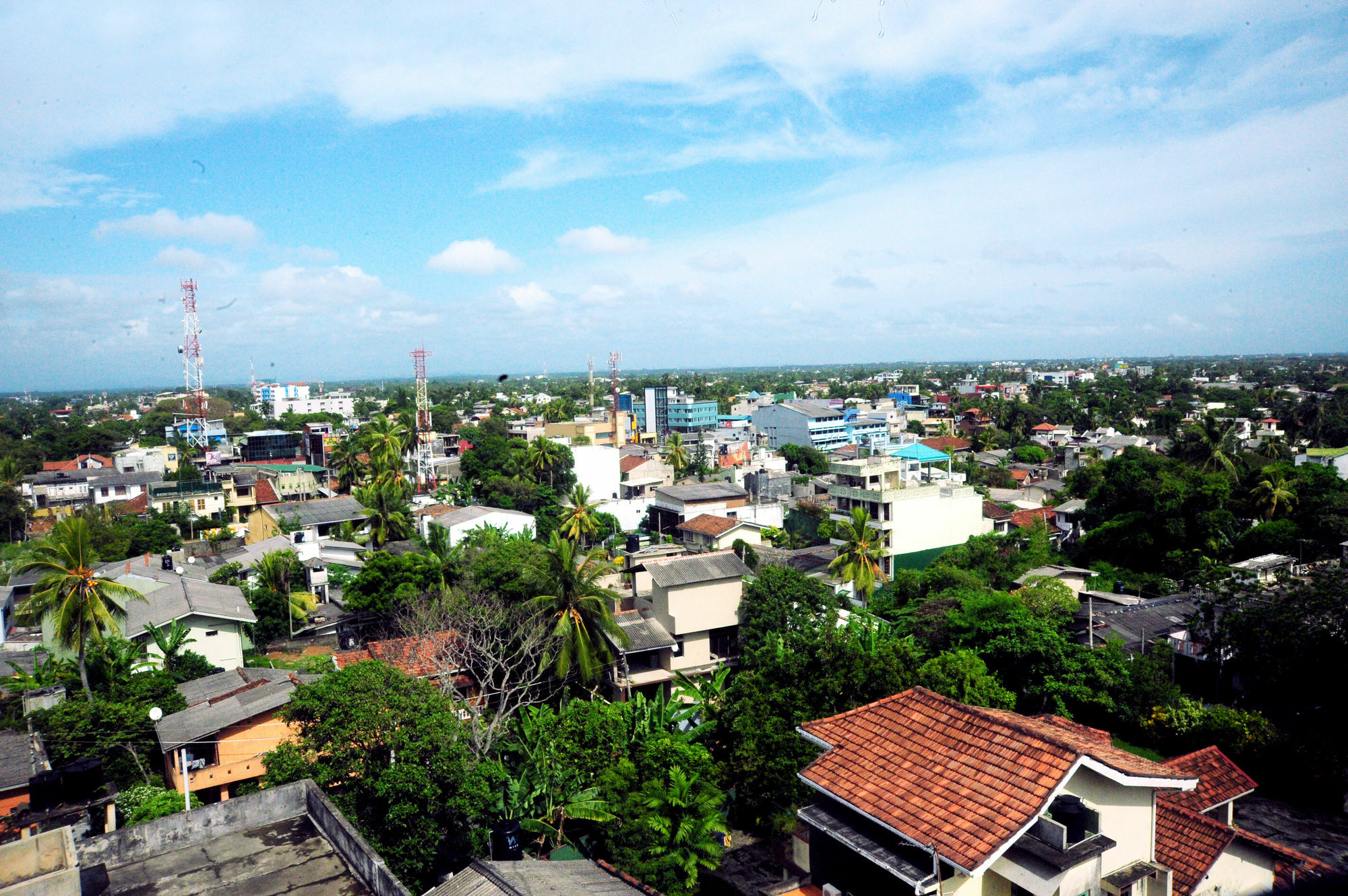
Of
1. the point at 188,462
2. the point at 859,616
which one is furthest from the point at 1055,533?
the point at 188,462

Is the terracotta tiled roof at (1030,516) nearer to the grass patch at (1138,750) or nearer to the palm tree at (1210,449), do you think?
the palm tree at (1210,449)

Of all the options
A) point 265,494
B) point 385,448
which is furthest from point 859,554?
point 265,494

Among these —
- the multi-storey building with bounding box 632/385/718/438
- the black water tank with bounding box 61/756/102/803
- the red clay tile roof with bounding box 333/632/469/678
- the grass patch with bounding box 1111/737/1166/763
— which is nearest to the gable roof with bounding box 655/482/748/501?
the red clay tile roof with bounding box 333/632/469/678

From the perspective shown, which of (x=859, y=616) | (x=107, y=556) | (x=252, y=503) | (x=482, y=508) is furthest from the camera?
(x=252, y=503)

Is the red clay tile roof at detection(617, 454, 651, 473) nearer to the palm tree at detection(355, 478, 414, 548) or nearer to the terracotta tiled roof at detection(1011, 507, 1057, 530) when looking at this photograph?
the palm tree at detection(355, 478, 414, 548)

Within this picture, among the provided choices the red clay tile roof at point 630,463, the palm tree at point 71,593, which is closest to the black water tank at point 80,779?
the palm tree at point 71,593

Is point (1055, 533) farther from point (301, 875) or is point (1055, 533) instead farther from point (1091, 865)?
point (301, 875)
